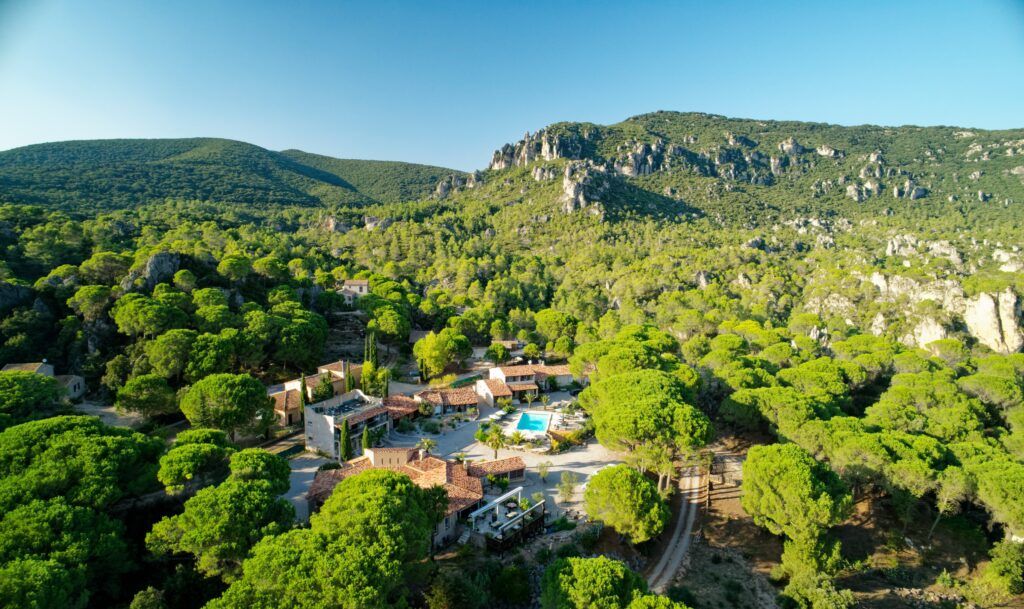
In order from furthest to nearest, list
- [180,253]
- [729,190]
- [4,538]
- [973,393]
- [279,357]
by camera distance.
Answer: [729,190] < [180,253] < [279,357] < [973,393] < [4,538]

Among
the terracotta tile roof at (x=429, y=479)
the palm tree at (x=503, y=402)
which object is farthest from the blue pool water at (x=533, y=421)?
the terracotta tile roof at (x=429, y=479)

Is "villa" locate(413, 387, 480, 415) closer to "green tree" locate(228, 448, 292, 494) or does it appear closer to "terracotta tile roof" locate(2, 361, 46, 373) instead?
"green tree" locate(228, 448, 292, 494)

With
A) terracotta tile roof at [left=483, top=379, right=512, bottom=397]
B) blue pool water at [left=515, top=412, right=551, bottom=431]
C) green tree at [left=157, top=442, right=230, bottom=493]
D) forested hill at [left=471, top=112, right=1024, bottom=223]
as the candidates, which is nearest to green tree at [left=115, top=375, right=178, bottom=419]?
green tree at [left=157, top=442, right=230, bottom=493]

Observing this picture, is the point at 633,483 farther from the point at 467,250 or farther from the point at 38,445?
the point at 467,250

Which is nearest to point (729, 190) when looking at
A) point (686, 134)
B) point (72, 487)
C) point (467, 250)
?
point (686, 134)

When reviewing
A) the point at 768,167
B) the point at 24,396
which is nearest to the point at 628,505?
the point at 24,396

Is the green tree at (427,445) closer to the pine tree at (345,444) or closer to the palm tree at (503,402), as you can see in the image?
the pine tree at (345,444)
